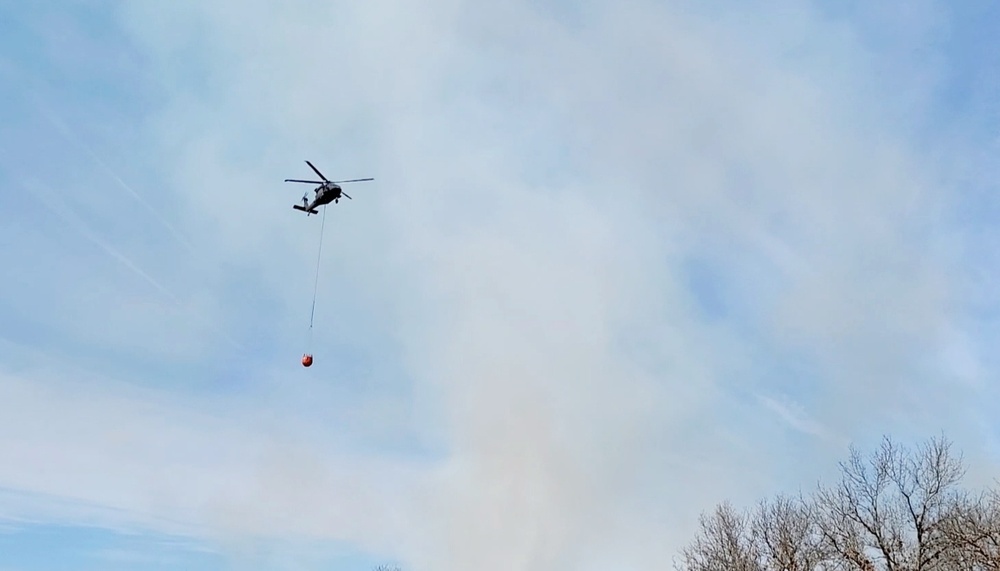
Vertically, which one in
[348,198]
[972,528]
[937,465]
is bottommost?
[972,528]

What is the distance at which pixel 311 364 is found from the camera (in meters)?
27.9

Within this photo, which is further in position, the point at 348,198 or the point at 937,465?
the point at 937,465

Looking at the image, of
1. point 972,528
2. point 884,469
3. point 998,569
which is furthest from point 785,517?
point 998,569

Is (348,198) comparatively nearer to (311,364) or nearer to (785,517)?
(311,364)

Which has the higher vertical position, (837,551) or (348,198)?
(348,198)

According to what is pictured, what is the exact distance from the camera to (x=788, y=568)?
3769 centimetres

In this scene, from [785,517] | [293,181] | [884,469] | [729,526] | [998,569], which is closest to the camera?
[998,569]

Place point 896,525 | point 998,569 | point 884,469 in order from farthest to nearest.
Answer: point 884,469, point 896,525, point 998,569

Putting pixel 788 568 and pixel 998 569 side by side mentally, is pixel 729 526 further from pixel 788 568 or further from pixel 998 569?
pixel 998 569

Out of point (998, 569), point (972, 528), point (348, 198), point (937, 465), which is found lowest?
point (998, 569)

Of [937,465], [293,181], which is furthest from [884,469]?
[293,181]

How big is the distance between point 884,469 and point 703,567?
12134 mm

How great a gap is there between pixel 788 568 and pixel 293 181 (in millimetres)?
32414

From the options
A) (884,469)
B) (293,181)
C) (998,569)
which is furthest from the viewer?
(884,469)
